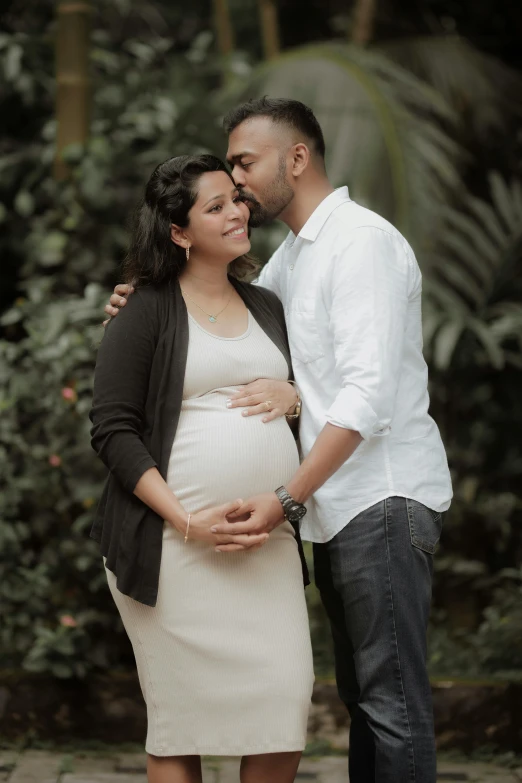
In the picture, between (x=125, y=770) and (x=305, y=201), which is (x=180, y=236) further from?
(x=125, y=770)

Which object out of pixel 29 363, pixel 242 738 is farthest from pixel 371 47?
pixel 242 738

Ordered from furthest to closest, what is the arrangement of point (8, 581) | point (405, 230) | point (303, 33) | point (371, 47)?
point (303, 33) < point (371, 47) < point (405, 230) < point (8, 581)

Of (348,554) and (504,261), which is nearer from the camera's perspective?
(348,554)

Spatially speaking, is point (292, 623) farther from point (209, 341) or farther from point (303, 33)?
point (303, 33)

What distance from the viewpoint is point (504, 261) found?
480cm

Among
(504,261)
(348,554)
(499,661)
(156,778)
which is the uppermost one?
(504,261)

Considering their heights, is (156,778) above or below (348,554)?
below

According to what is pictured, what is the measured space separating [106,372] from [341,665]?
1070mm

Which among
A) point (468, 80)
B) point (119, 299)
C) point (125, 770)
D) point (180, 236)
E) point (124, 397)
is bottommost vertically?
point (125, 770)

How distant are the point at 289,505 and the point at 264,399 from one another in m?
0.28

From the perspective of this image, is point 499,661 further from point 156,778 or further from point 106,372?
point 106,372

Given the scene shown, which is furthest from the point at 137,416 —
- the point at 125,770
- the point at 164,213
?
the point at 125,770

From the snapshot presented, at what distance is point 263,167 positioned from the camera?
282cm

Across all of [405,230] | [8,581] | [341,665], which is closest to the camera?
[341,665]
